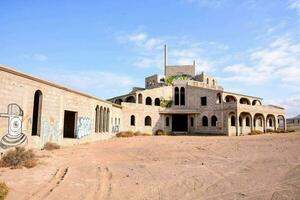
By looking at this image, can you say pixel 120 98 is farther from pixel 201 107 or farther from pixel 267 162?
pixel 267 162

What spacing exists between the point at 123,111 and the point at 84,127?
1316 centimetres

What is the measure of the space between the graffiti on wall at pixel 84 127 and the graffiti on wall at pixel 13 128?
7.86 metres

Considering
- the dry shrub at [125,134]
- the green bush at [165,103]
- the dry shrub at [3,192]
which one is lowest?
the dry shrub at [3,192]

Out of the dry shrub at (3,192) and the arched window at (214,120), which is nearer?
the dry shrub at (3,192)

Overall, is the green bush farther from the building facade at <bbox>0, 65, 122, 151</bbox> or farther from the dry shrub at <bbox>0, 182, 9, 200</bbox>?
the dry shrub at <bbox>0, 182, 9, 200</bbox>

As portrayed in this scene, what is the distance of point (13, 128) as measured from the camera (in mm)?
14141

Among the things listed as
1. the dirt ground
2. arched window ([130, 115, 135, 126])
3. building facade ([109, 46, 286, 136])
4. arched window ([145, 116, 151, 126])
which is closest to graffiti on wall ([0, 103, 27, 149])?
the dirt ground

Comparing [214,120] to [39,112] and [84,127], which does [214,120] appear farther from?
[39,112]

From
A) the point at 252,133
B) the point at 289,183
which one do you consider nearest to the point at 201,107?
the point at 252,133

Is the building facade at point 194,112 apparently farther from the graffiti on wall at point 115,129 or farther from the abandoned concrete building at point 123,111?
the graffiti on wall at point 115,129

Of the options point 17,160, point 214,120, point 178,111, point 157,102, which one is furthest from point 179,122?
point 17,160

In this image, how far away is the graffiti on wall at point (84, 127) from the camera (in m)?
22.8

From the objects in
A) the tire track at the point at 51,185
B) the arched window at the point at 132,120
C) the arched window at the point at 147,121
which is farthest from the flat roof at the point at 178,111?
the tire track at the point at 51,185

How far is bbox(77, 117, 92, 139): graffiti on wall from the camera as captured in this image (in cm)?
2283
